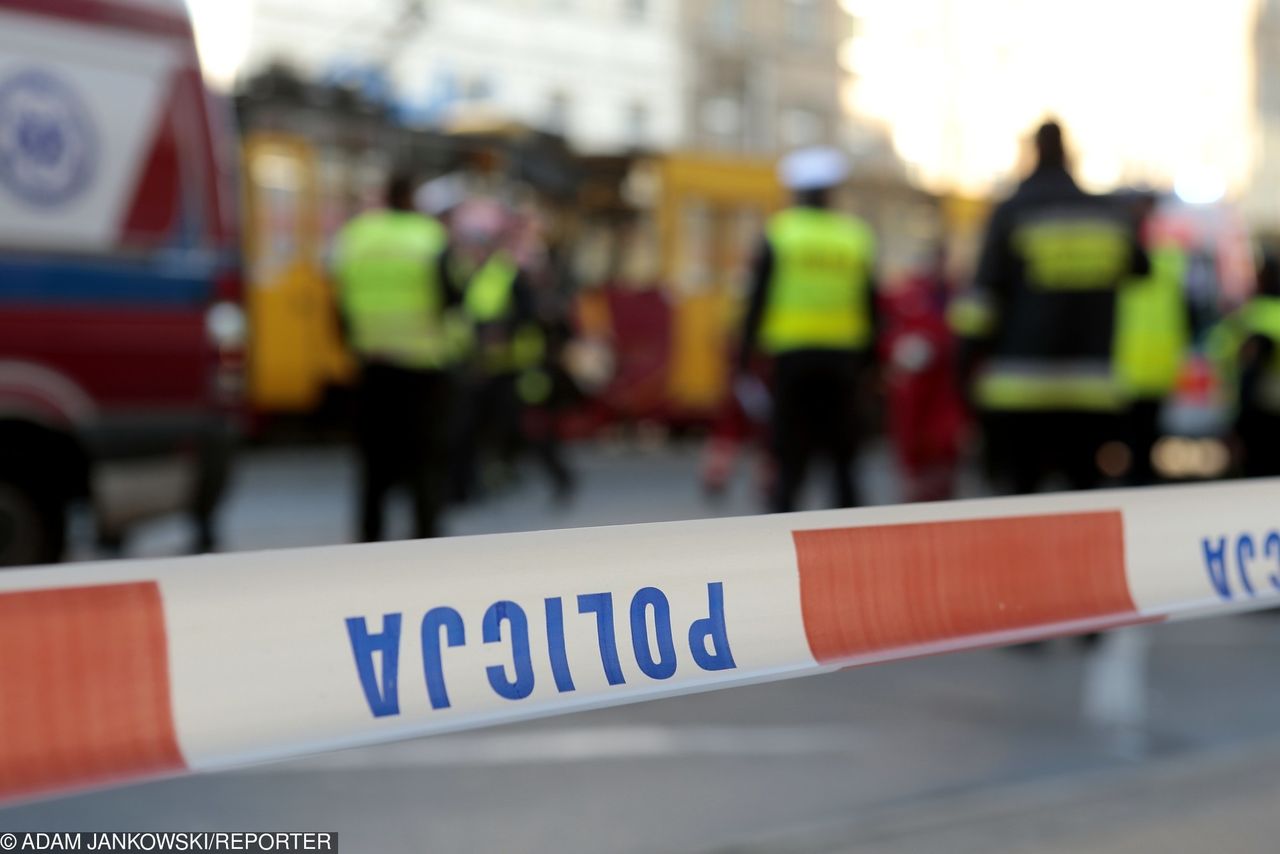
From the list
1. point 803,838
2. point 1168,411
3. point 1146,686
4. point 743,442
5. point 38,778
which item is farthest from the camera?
point 1168,411

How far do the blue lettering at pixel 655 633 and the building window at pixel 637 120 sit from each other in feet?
121

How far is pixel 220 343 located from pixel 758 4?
115ft

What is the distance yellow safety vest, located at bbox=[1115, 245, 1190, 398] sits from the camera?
9.04 metres

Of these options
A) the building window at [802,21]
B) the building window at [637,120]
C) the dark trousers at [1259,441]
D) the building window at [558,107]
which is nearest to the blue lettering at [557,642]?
the dark trousers at [1259,441]

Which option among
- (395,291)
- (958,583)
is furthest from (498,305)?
(958,583)

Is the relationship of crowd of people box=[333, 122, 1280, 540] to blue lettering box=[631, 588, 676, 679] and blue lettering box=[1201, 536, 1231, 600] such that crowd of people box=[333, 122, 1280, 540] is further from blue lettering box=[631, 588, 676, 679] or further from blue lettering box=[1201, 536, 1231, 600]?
blue lettering box=[631, 588, 676, 679]

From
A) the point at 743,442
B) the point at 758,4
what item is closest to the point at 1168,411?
the point at 743,442

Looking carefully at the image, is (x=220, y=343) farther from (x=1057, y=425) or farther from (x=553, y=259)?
(x=553, y=259)

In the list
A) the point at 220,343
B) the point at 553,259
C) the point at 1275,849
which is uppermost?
the point at 553,259

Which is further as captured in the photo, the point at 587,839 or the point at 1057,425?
the point at 1057,425

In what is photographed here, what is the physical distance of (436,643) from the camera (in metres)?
1.88

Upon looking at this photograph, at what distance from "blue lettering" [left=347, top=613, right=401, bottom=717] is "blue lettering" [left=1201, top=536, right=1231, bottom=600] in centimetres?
133

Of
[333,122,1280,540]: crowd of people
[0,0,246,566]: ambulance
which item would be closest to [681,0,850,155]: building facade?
[333,122,1280,540]: crowd of people

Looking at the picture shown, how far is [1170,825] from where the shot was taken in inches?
164
